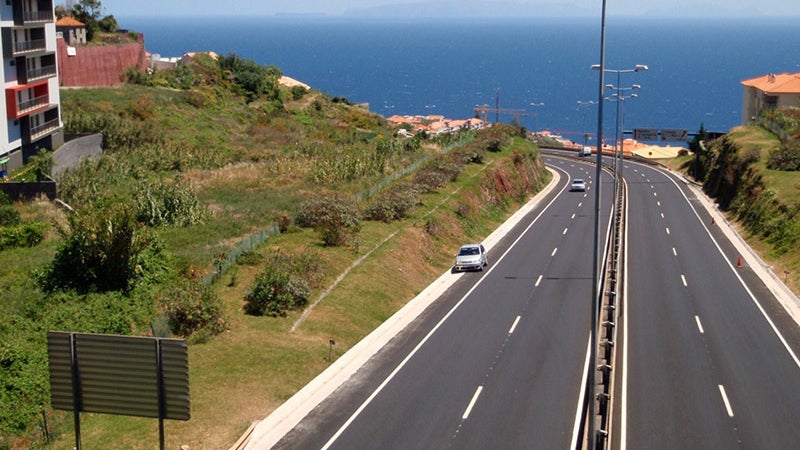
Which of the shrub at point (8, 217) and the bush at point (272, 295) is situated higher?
the shrub at point (8, 217)

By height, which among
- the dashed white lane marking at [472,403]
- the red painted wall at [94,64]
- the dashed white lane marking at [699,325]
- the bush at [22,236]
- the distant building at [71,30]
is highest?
the distant building at [71,30]

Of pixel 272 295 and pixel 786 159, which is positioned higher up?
pixel 786 159

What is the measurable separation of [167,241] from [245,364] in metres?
13.5

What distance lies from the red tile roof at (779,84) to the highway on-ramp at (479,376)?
52566 millimetres

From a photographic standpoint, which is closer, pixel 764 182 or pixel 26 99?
pixel 26 99

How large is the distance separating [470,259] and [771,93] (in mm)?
55710

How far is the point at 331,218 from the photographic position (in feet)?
145

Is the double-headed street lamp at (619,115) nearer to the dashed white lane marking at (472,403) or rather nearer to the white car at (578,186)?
the white car at (578,186)

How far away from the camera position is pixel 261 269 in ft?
124

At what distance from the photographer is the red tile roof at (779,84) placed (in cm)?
8800

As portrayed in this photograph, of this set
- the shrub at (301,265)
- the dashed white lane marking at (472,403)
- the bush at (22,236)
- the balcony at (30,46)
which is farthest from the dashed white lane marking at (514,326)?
the balcony at (30,46)

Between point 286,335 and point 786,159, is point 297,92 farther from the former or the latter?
point 286,335

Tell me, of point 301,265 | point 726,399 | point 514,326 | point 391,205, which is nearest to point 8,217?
point 301,265

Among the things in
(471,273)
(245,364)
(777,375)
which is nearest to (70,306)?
(245,364)
